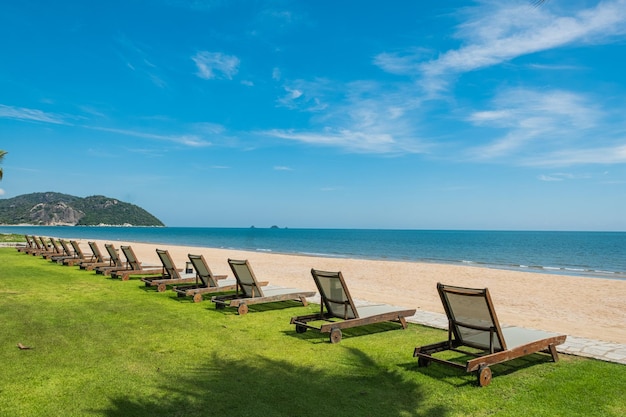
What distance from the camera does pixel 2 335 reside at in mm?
6465

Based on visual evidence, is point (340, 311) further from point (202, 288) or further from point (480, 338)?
point (202, 288)

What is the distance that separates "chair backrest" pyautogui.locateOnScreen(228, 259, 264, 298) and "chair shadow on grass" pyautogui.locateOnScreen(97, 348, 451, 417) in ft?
10.9

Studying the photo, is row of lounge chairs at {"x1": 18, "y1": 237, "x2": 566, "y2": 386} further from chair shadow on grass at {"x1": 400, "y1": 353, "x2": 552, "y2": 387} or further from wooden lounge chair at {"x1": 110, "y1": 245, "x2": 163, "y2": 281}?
wooden lounge chair at {"x1": 110, "y1": 245, "x2": 163, "y2": 281}

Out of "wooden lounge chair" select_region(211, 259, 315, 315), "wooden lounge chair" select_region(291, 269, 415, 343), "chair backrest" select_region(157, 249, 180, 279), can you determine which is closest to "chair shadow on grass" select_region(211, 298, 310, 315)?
"wooden lounge chair" select_region(211, 259, 315, 315)

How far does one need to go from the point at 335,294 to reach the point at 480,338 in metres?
2.45

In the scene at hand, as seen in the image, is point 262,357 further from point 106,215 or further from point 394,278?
point 106,215

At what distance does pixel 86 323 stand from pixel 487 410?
243 inches

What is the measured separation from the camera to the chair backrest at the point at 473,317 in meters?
5.03

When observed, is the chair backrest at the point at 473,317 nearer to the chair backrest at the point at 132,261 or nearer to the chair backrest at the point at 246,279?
the chair backrest at the point at 246,279

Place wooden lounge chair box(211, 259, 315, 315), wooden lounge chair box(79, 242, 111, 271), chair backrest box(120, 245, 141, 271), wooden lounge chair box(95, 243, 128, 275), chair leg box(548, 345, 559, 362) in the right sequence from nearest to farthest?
chair leg box(548, 345, 559, 362)
wooden lounge chair box(211, 259, 315, 315)
chair backrest box(120, 245, 141, 271)
wooden lounge chair box(95, 243, 128, 275)
wooden lounge chair box(79, 242, 111, 271)

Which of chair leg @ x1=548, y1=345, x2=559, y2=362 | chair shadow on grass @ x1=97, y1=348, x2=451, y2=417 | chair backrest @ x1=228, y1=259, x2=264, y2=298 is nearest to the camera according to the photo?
chair shadow on grass @ x1=97, y1=348, x2=451, y2=417

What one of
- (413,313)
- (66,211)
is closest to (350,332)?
(413,313)

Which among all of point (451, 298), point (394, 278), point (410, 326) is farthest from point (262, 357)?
point (394, 278)

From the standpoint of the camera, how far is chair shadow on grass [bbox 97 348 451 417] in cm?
402
